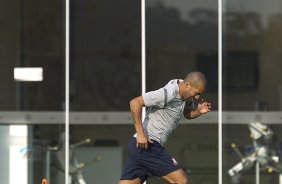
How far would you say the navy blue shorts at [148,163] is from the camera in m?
6.91

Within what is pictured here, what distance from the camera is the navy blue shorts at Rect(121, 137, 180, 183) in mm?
6906

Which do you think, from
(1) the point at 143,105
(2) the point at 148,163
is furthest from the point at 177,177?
(1) the point at 143,105

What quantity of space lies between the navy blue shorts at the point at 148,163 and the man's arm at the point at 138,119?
0.20 meters

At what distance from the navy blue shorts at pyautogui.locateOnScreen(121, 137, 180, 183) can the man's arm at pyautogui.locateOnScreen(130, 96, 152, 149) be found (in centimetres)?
20

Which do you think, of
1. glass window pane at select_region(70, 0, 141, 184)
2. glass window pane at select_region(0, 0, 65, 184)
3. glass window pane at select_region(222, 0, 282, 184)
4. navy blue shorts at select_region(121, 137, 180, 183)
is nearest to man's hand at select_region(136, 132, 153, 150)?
navy blue shorts at select_region(121, 137, 180, 183)

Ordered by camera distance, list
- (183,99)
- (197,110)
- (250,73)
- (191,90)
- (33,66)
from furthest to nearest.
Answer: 1. (250,73)
2. (33,66)
3. (197,110)
4. (183,99)
5. (191,90)

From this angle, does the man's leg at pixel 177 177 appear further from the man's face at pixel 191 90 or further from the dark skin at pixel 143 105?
the man's face at pixel 191 90

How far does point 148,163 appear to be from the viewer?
6938 millimetres

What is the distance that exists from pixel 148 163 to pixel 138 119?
550 millimetres

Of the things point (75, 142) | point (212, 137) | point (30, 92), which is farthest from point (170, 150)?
point (30, 92)

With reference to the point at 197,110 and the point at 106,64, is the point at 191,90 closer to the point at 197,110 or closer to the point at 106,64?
the point at 197,110

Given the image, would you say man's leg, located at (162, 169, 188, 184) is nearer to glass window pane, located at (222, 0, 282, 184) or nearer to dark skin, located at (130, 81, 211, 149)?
dark skin, located at (130, 81, 211, 149)

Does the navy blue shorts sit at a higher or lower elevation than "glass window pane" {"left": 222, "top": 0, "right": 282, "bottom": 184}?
lower

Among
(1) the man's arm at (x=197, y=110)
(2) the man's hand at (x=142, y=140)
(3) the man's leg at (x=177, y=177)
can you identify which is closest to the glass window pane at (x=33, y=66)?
(1) the man's arm at (x=197, y=110)
